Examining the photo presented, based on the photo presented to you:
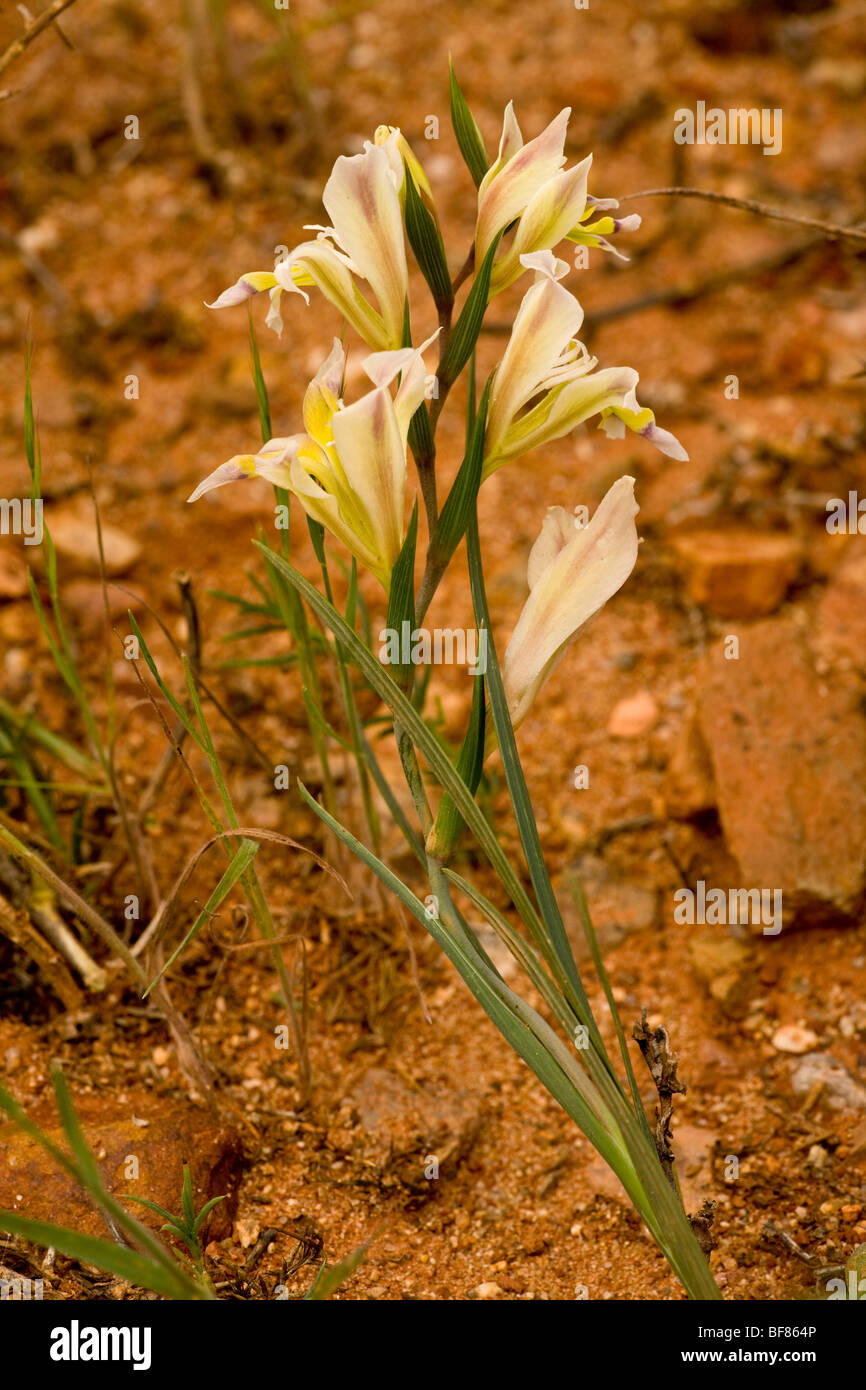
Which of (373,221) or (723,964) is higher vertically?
(373,221)

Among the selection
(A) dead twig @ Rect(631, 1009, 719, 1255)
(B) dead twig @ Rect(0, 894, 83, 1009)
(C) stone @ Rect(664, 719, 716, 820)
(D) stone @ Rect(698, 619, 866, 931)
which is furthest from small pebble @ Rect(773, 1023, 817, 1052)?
(B) dead twig @ Rect(0, 894, 83, 1009)

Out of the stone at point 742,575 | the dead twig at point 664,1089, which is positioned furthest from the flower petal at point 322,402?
the stone at point 742,575

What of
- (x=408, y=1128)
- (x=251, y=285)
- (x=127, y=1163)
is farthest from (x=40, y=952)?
(x=251, y=285)

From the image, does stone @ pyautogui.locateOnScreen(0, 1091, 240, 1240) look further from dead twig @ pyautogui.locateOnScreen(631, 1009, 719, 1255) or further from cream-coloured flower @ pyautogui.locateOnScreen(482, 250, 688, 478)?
cream-coloured flower @ pyautogui.locateOnScreen(482, 250, 688, 478)

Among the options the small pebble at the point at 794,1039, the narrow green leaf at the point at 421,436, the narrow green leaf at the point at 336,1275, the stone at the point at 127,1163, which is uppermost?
the narrow green leaf at the point at 421,436

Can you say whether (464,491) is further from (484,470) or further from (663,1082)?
(663,1082)

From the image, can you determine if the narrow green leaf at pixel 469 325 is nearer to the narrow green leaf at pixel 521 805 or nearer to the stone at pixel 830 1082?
the narrow green leaf at pixel 521 805
